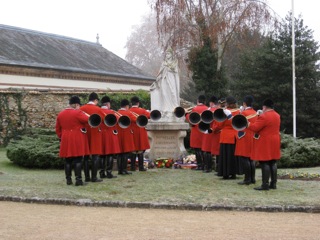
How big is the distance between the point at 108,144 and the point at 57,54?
19.6m

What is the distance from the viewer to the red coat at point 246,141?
35.9 ft

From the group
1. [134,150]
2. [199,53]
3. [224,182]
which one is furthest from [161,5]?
[224,182]

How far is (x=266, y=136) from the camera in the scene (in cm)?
1016

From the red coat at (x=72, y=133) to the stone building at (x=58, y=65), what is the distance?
14285mm

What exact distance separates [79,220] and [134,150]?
→ 5642 millimetres

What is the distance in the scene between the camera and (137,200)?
9133 millimetres

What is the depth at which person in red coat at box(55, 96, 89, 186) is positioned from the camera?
10711 millimetres

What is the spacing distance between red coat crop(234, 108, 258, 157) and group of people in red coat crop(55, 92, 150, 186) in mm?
3093

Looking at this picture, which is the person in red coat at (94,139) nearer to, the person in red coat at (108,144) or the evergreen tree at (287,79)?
the person in red coat at (108,144)

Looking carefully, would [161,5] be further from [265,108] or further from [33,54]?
[265,108]

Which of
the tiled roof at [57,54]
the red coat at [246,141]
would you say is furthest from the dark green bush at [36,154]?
the tiled roof at [57,54]

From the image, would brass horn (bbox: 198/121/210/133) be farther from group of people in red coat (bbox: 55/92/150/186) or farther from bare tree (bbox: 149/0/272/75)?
bare tree (bbox: 149/0/272/75)

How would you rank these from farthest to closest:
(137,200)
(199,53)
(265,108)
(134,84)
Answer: (134,84) < (199,53) < (265,108) < (137,200)

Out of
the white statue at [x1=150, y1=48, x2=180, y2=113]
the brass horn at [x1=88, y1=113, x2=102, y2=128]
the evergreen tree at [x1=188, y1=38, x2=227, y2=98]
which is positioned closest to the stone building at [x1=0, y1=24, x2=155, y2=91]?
the evergreen tree at [x1=188, y1=38, x2=227, y2=98]
